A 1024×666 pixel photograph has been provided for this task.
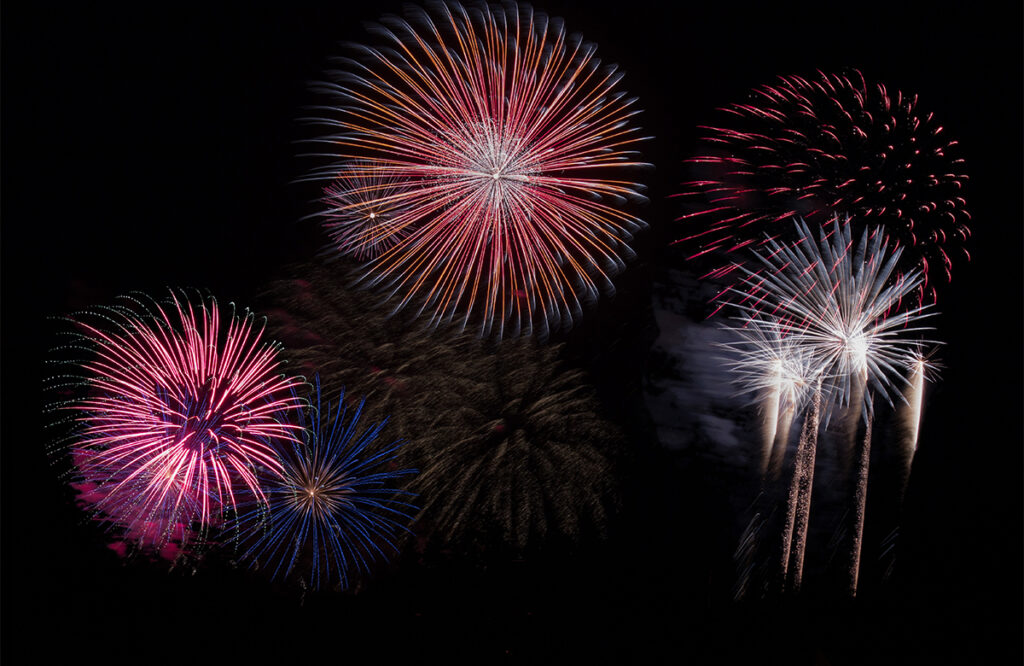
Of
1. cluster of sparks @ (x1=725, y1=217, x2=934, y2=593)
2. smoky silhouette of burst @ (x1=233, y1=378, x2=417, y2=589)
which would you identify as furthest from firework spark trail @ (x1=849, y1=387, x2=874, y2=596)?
smoky silhouette of burst @ (x1=233, y1=378, x2=417, y2=589)

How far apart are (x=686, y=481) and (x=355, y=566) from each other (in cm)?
476

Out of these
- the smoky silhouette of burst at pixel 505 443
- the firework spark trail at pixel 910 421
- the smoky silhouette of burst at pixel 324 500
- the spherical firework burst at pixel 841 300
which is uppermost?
the spherical firework burst at pixel 841 300

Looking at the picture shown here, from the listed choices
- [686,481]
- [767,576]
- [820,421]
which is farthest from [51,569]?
[820,421]

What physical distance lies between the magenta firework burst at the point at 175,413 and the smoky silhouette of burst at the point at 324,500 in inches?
9.6

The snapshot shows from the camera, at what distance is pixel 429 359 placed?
5.06 meters

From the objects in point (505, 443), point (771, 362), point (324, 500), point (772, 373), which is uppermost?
point (771, 362)

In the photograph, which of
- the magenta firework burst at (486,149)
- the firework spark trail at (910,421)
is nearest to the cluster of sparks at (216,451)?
the magenta firework burst at (486,149)

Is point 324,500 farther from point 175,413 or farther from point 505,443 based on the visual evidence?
point 505,443

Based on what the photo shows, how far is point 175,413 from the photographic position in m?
3.92

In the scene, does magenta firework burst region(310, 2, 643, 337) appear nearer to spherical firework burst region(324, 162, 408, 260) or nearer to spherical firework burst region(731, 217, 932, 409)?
spherical firework burst region(324, 162, 408, 260)

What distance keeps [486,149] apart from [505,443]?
301 cm

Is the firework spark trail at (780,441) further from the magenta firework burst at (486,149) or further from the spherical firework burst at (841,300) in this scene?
the magenta firework burst at (486,149)

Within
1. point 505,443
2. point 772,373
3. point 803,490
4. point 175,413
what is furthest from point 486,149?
point 803,490

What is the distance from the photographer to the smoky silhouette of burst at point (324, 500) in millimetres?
4879
